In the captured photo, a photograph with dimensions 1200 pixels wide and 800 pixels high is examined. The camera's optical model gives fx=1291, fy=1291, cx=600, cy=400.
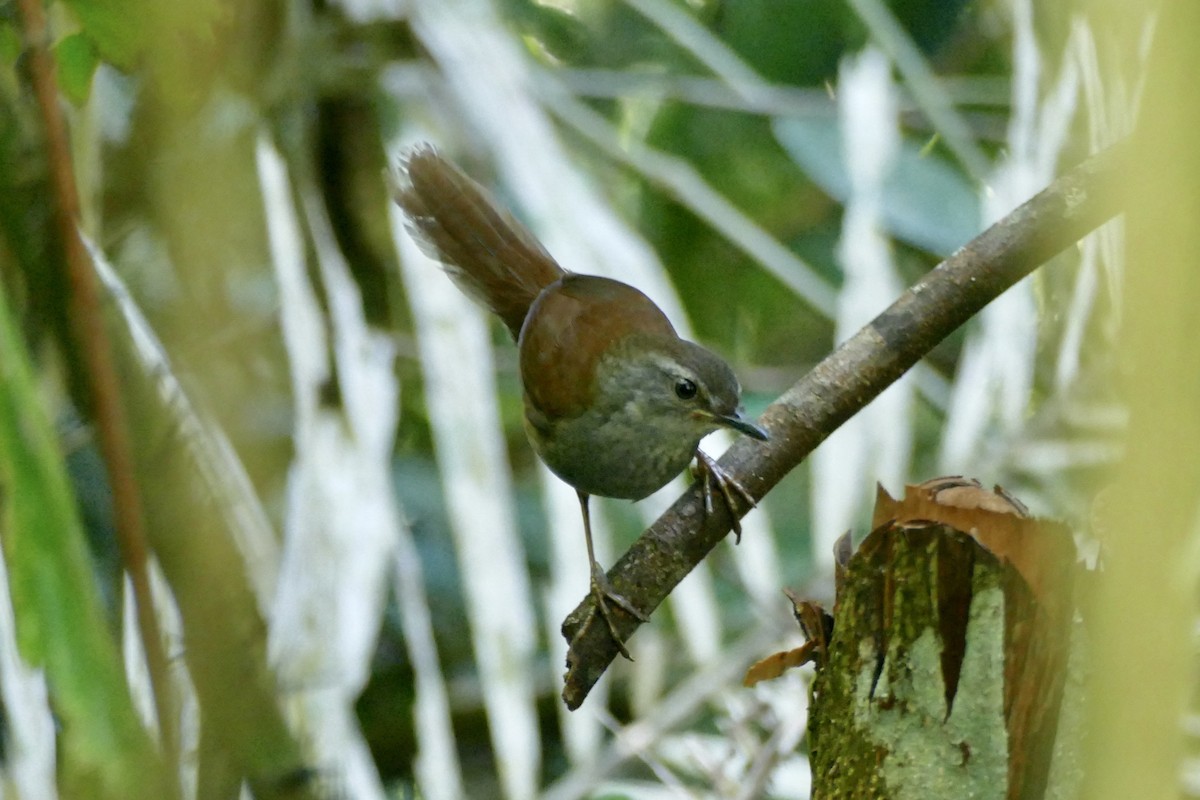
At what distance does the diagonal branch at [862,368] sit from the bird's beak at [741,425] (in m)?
0.02

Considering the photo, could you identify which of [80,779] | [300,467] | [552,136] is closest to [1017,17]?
[552,136]

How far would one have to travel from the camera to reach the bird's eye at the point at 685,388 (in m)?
2.17

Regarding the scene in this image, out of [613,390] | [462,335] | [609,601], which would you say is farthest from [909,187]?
[609,601]

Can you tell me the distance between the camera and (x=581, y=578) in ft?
8.41

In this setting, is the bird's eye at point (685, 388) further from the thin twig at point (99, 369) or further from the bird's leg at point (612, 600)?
the thin twig at point (99, 369)

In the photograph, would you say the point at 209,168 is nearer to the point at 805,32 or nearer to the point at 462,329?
the point at 462,329

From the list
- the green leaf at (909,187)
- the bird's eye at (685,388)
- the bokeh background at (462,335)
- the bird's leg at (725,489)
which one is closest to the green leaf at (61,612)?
the bokeh background at (462,335)

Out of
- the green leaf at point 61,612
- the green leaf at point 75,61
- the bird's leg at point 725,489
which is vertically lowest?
A: the green leaf at point 61,612

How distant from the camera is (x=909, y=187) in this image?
3.29 m

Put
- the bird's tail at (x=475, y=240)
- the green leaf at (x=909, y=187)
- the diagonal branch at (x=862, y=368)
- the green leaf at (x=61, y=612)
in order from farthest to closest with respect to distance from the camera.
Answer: the green leaf at (x=909, y=187) → the bird's tail at (x=475, y=240) → the diagonal branch at (x=862, y=368) → the green leaf at (x=61, y=612)

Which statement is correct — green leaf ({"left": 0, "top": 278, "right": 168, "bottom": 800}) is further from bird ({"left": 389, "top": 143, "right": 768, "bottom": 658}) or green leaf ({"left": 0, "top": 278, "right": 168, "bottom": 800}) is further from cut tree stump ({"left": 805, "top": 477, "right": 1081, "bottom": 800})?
bird ({"left": 389, "top": 143, "right": 768, "bottom": 658})

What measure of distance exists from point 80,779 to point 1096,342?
2.02 metres

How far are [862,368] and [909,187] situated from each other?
6.47 feet

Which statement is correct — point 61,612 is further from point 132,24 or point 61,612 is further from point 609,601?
point 132,24
